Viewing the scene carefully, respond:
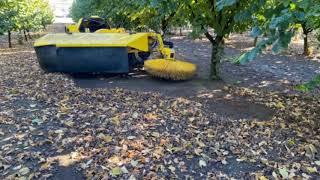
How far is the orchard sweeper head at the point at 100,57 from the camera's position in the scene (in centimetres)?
862

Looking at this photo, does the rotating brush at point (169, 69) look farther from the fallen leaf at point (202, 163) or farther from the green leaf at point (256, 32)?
the green leaf at point (256, 32)

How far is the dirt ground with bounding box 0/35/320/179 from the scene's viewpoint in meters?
4.02

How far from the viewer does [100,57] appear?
8.67 m

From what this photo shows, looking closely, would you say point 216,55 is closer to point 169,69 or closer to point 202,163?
point 169,69

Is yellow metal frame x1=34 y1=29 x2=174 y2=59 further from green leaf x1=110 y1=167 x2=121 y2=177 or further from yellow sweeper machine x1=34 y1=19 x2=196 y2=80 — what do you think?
green leaf x1=110 y1=167 x2=121 y2=177

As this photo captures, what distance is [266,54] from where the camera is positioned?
15.2 metres

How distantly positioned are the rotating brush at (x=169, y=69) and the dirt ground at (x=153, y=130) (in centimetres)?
23

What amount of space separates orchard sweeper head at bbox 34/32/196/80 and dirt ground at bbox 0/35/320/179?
1.25 feet

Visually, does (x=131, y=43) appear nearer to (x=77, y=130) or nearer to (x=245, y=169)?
→ (x=77, y=130)

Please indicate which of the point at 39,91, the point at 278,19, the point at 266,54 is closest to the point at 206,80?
the point at 39,91

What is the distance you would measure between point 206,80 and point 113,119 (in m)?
4.18

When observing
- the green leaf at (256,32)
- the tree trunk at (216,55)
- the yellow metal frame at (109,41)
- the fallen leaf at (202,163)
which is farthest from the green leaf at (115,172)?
the tree trunk at (216,55)

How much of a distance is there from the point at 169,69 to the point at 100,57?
1.71m

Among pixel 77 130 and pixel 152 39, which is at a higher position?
pixel 152 39
